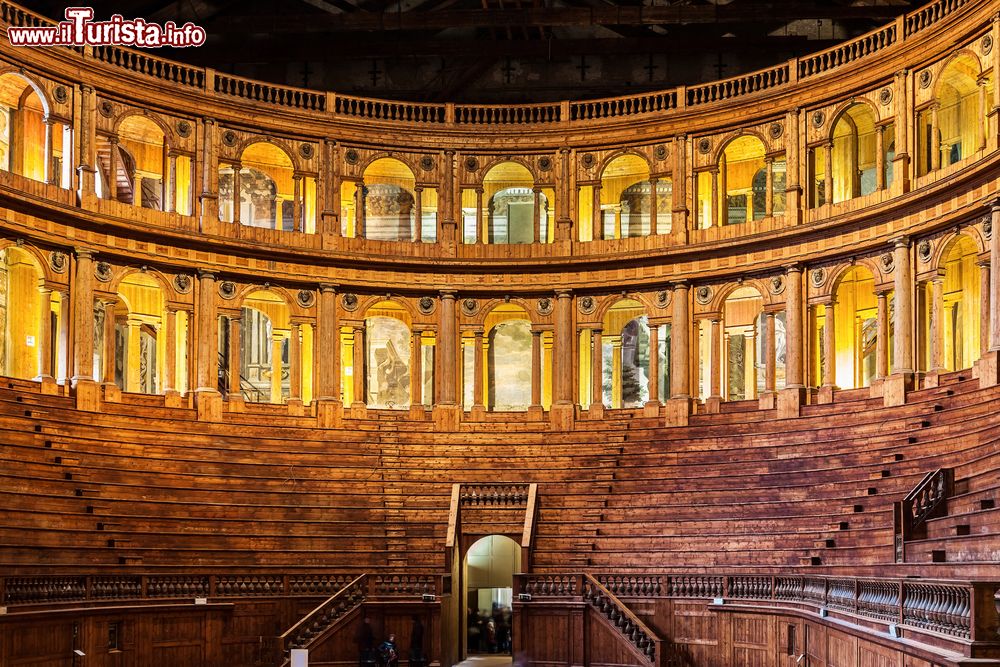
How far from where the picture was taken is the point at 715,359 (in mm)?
38875

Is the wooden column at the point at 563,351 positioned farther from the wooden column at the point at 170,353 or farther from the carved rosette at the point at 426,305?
the wooden column at the point at 170,353

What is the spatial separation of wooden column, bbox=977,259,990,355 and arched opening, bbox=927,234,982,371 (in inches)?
142

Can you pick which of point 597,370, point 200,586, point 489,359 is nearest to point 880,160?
point 597,370

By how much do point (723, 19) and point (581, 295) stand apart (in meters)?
9.18

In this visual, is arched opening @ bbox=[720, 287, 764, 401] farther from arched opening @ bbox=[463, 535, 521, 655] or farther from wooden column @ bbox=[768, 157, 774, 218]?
arched opening @ bbox=[463, 535, 521, 655]

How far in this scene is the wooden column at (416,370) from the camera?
40472 mm

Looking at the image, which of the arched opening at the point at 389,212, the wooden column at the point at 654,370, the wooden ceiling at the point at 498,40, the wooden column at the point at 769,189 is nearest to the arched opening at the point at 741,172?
the wooden column at the point at 769,189

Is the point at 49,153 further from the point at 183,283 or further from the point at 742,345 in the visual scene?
the point at 742,345

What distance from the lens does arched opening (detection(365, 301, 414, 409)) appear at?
46.1 metres

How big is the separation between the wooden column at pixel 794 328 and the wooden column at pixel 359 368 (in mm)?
11810

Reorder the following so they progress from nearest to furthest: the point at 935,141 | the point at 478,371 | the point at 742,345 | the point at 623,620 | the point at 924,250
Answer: the point at 623,620 < the point at 935,141 < the point at 924,250 < the point at 478,371 < the point at 742,345

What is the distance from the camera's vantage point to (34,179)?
36.7 m

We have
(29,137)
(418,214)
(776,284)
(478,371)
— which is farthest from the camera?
(478,371)

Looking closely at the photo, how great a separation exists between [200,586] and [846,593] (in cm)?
1425
